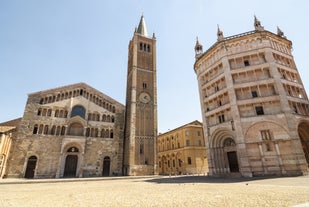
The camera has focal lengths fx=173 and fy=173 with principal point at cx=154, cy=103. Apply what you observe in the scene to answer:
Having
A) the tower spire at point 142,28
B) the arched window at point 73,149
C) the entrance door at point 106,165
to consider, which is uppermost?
the tower spire at point 142,28

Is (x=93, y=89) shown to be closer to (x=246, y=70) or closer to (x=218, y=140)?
(x=218, y=140)

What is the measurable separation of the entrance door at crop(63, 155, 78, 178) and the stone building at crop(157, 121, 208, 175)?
21.2 metres

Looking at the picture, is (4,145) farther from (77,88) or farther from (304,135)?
(304,135)

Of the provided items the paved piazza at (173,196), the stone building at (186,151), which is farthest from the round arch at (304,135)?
the stone building at (186,151)

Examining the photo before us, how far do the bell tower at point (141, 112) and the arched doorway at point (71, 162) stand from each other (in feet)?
29.5

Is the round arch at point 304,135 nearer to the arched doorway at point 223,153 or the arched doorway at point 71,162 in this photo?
the arched doorway at point 223,153

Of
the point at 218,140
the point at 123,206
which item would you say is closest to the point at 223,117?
the point at 218,140

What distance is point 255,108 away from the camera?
23172 millimetres

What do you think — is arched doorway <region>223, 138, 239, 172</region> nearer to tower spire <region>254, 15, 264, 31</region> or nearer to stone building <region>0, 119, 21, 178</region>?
tower spire <region>254, 15, 264, 31</region>

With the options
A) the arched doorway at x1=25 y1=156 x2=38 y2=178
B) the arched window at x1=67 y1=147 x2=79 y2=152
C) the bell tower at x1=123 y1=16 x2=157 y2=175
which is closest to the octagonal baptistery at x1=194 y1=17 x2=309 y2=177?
the bell tower at x1=123 y1=16 x2=157 y2=175

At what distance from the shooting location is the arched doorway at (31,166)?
27.7 metres

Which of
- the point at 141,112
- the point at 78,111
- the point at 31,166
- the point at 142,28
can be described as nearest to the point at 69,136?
the point at 78,111

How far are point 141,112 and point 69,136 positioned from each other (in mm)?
14249

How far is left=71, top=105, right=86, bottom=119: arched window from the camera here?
109ft
